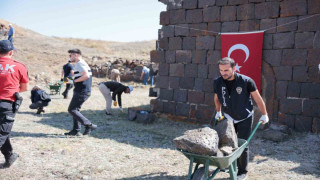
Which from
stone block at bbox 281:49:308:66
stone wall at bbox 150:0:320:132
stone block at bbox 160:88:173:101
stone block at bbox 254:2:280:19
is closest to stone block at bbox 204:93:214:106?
stone wall at bbox 150:0:320:132

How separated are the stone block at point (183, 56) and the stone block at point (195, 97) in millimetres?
968

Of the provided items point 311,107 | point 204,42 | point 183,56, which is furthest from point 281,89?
point 183,56

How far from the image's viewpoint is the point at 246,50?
7750mm


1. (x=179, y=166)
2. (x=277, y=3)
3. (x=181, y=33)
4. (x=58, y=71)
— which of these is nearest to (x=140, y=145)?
(x=179, y=166)

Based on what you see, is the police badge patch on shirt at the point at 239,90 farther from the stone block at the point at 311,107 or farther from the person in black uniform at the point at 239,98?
the stone block at the point at 311,107

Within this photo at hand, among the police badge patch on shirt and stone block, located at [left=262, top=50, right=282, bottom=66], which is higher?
stone block, located at [left=262, top=50, right=282, bottom=66]

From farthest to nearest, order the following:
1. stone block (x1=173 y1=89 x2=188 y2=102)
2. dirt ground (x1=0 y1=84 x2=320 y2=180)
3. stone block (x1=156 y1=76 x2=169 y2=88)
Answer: stone block (x1=156 y1=76 x2=169 y2=88) < stone block (x1=173 y1=89 x2=188 y2=102) < dirt ground (x1=0 y1=84 x2=320 y2=180)

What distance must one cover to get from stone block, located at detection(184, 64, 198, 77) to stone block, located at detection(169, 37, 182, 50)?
0.68 metres

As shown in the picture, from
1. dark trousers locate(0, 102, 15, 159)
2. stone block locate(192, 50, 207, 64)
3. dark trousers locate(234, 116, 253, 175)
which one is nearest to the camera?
Result: dark trousers locate(0, 102, 15, 159)

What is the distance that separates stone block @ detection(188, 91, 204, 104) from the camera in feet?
28.0

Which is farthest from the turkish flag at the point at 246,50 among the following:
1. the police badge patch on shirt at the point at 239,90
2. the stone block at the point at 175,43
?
the police badge patch on shirt at the point at 239,90

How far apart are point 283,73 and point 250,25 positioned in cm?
153

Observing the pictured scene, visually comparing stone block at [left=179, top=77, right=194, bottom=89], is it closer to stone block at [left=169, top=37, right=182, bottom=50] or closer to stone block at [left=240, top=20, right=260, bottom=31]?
stone block at [left=169, top=37, right=182, bottom=50]

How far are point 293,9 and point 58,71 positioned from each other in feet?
62.0
